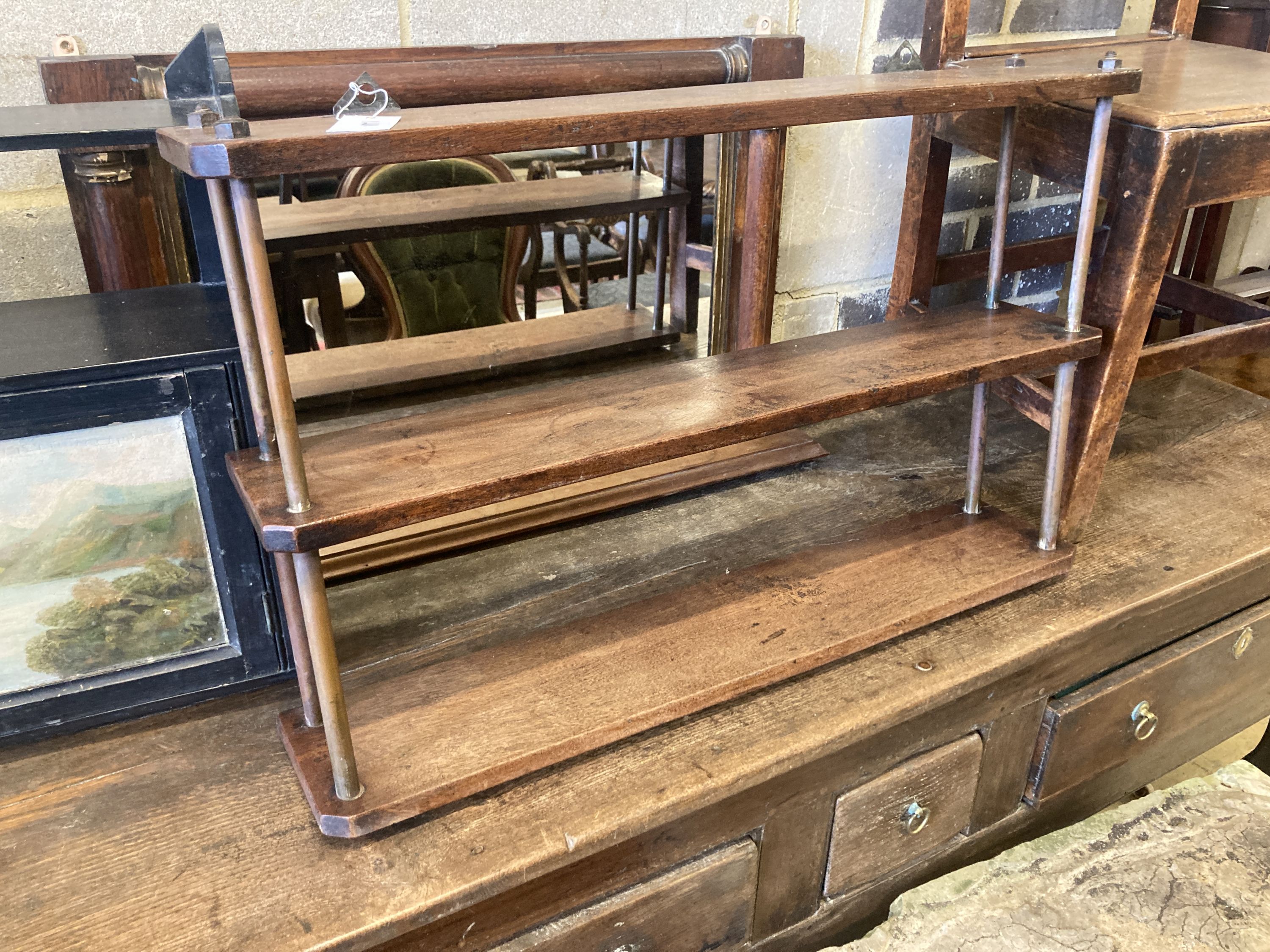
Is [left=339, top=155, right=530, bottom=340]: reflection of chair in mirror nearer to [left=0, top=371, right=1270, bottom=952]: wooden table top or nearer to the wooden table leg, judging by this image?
[left=0, top=371, right=1270, bottom=952]: wooden table top

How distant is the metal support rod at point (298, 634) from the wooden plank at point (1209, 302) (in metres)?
1.28

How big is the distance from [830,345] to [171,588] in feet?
2.26

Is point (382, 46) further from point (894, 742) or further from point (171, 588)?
point (894, 742)

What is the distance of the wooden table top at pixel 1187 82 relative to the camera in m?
1.05

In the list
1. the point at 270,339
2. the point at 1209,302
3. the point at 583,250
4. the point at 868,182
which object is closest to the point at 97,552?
the point at 270,339

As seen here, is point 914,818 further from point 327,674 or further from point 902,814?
point 327,674

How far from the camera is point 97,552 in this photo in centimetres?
85

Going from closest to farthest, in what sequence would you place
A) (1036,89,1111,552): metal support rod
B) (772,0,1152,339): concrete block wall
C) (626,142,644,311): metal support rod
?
(1036,89,1111,552): metal support rod → (626,142,644,311): metal support rod → (772,0,1152,339): concrete block wall

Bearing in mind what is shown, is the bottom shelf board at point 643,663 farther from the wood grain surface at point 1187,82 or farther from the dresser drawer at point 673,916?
the wood grain surface at point 1187,82

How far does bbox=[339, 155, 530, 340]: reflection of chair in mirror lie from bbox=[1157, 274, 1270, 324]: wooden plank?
3.13 feet

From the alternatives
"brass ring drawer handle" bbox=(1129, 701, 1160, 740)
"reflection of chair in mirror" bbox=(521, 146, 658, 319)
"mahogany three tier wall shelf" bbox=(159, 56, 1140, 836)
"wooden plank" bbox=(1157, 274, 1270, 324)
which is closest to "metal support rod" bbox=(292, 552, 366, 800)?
"mahogany three tier wall shelf" bbox=(159, 56, 1140, 836)

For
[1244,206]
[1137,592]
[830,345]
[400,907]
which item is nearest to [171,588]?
[400,907]

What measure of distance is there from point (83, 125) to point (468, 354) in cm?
59

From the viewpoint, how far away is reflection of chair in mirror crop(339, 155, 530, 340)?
1.24 meters
